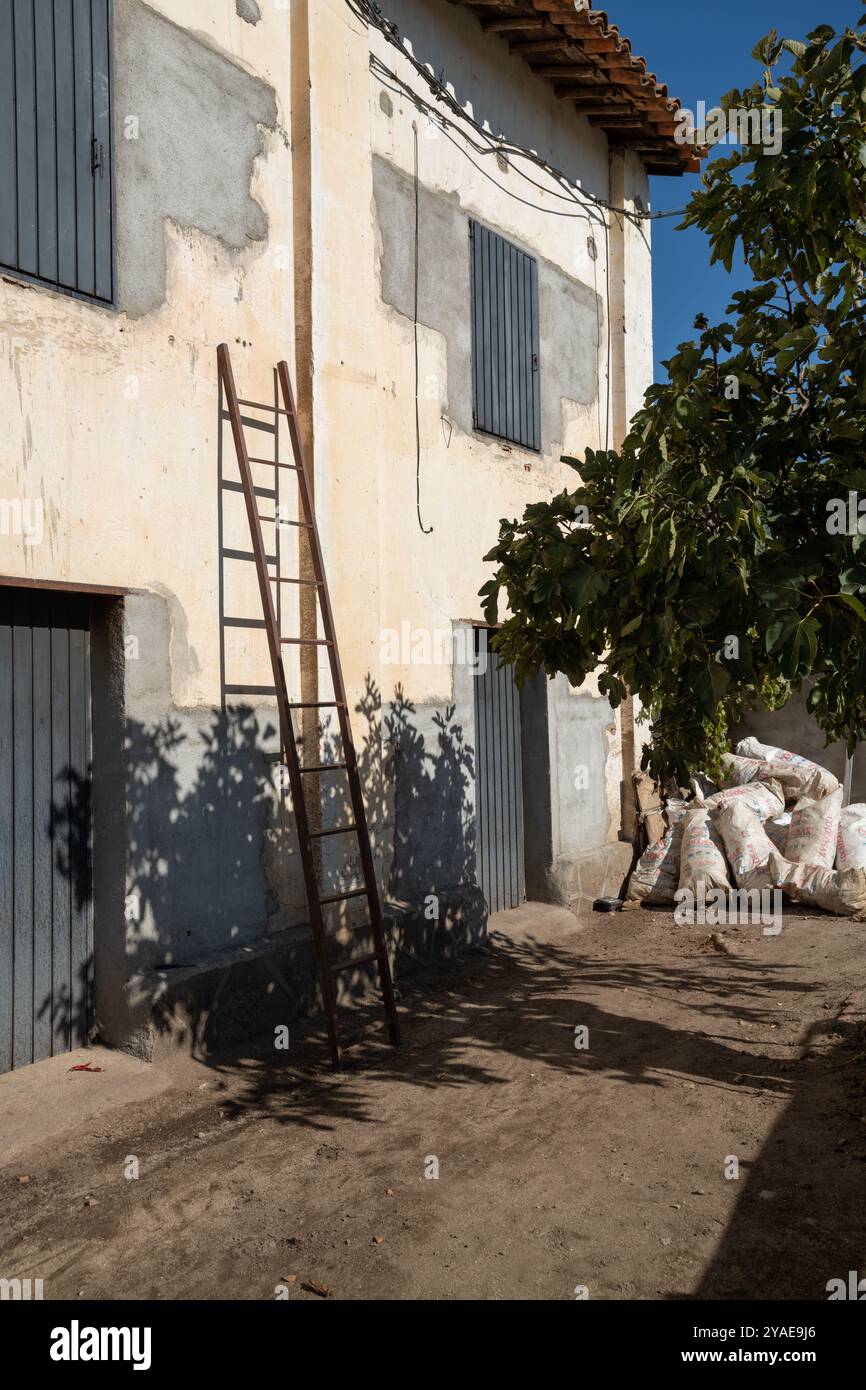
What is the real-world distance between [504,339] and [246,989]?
5875 millimetres

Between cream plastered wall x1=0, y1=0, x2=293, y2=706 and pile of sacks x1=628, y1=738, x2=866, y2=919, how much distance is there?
4945mm

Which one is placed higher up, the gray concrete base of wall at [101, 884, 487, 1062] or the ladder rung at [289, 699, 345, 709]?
the ladder rung at [289, 699, 345, 709]

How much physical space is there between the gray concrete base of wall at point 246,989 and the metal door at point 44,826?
37cm

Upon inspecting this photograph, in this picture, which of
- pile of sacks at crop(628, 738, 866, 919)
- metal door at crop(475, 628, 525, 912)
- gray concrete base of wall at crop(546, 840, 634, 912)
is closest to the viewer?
Result: metal door at crop(475, 628, 525, 912)

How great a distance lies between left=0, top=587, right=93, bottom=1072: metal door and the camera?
536cm

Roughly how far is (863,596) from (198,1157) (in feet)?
11.8

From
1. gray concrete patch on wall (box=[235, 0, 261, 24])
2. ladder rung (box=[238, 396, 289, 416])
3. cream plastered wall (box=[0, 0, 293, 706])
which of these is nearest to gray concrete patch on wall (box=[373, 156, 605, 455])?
cream plastered wall (box=[0, 0, 293, 706])

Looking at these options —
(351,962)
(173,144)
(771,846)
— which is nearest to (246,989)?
(351,962)

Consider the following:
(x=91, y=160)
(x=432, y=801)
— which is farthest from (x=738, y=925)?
(x=91, y=160)

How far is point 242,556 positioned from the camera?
21.4ft

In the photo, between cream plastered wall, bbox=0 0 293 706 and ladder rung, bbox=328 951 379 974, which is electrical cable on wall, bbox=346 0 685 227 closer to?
cream plastered wall, bbox=0 0 293 706

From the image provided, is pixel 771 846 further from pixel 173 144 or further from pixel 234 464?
pixel 173 144

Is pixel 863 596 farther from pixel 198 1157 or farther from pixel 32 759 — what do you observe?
pixel 32 759

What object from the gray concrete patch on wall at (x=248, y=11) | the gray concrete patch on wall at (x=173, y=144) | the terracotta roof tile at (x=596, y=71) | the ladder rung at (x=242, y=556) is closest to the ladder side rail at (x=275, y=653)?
the ladder rung at (x=242, y=556)
